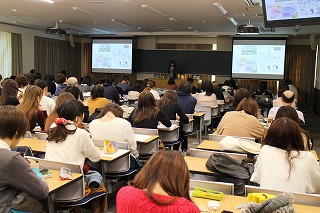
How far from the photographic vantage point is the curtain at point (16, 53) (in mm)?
14557

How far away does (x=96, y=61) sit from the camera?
16312 mm

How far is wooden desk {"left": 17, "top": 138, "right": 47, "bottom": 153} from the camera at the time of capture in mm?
3986

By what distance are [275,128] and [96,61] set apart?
1415cm

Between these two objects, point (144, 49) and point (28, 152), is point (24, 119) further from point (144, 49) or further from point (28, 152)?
point (144, 49)

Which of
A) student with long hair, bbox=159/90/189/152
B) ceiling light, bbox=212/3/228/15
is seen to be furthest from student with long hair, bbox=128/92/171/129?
ceiling light, bbox=212/3/228/15

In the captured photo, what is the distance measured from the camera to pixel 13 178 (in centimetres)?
218

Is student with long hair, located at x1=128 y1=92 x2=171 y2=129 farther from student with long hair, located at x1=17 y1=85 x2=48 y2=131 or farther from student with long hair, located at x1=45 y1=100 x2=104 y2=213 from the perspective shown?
student with long hair, located at x1=45 y1=100 x2=104 y2=213

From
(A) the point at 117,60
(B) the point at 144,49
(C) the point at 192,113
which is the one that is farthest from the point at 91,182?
(B) the point at 144,49

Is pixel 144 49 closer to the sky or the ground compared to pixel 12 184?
closer to the sky

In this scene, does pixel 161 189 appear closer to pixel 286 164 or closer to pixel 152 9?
pixel 286 164

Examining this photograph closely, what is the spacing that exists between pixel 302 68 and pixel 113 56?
8.60 m

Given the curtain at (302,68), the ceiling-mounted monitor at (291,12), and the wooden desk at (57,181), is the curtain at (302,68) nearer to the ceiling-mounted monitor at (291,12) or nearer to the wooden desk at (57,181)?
the ceiling-mounted monitor at (291,12)

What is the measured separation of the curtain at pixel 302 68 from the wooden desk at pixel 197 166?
13.9 metres

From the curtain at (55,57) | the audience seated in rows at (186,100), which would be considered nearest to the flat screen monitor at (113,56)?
the curtain at (55,57)
